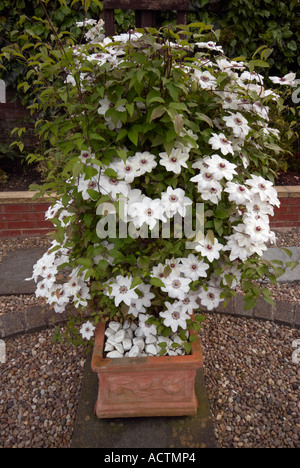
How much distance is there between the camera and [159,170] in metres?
1.34

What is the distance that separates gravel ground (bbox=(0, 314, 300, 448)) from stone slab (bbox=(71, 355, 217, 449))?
0.32ft

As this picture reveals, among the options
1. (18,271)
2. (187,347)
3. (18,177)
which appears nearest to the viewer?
(187,347)

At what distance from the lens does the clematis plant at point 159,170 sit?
1.19 meters

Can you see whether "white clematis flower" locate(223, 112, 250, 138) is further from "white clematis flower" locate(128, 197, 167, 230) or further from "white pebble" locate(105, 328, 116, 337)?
"white pebble" locate(105, 328, 116, 337)

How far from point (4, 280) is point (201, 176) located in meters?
1.88

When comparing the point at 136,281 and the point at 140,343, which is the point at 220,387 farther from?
the point at 136,281

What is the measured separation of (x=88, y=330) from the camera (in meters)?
1.69

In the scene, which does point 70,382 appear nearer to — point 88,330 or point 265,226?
point 88,330

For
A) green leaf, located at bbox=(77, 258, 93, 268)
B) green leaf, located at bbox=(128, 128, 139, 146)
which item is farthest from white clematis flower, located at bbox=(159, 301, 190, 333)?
green leaf, located at bbox=(128, 128, 139, 146)

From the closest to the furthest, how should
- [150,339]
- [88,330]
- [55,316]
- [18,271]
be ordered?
[150,339], [88,330], [55,316], [18,271]

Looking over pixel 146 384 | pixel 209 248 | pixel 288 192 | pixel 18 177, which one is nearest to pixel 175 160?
pixel 209 248

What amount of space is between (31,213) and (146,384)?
2.04m
